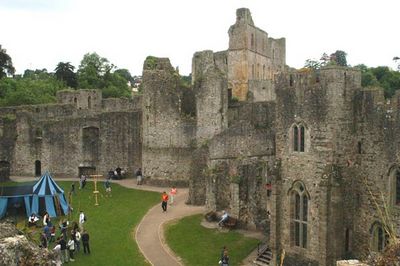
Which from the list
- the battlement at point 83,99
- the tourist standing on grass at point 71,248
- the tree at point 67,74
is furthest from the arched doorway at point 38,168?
the tree at point 67,74

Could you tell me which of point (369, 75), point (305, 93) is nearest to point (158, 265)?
point (305, 93)

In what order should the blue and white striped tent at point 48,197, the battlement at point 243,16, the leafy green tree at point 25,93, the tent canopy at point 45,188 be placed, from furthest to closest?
the leafy green tree at point 25,93, the battlement at point 243,16, the tent canopy at point 45,188, the blue and white striped tent at point 48,197

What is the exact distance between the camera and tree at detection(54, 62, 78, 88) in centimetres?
8475

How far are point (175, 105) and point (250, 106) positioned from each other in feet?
20.4

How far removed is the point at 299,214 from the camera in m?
21.5

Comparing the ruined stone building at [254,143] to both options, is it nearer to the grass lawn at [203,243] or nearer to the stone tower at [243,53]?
the stone tower at [243,53]

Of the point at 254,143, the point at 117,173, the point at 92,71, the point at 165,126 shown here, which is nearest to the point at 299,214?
the point at 254,143

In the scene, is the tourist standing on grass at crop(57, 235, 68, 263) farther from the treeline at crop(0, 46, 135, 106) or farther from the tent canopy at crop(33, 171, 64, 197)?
the treeline at crop(0, 46, 135, 106)

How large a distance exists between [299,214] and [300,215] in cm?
9

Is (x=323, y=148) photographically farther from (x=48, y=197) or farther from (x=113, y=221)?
(x=48, y=197)

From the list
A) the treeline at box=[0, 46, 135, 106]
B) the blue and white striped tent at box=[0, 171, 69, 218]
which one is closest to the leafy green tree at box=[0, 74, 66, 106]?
the treeline at box=[0, 46, 135, 106]

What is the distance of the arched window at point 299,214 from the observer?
21188 mm

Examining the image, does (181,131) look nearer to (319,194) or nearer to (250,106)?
(250,106)

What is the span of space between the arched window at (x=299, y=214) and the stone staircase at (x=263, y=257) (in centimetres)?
186
